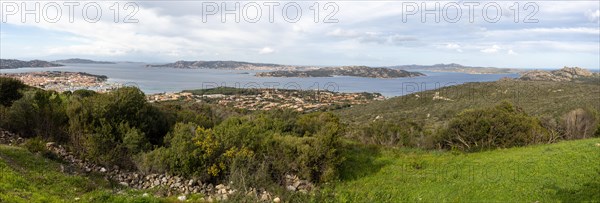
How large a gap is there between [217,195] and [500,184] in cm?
753

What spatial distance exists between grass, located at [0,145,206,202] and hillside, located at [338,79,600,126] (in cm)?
3078

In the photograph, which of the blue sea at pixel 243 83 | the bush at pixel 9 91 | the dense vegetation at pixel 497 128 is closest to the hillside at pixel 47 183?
the bush at pixel 9 91

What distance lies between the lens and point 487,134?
17.0 m

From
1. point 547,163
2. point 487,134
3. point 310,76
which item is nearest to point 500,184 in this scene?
point 547,163

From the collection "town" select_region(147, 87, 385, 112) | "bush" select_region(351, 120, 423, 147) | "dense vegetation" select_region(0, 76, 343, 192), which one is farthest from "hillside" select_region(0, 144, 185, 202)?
"town" select_region(147, 87, 385, 112)

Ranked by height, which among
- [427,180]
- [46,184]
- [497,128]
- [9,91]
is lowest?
[427,180]

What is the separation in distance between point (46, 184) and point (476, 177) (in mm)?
11655

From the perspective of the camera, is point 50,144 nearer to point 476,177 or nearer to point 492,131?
point 476,177

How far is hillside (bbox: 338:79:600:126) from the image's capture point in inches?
1533

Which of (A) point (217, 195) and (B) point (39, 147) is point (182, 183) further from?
(B) point (39, 147)

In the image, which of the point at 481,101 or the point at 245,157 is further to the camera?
the point at 481,101

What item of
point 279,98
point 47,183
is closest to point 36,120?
point 47,183

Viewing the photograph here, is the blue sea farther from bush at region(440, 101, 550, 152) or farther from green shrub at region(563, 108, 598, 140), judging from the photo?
bush at region(440, 101, 550, 152)

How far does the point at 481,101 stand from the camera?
Result: 47.3 metres
